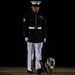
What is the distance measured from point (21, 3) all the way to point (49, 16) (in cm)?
80

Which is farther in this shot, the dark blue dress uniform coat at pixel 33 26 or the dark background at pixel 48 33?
the dark background at pixel 48 33

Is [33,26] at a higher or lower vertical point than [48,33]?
higher

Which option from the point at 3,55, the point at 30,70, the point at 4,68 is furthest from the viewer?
the point at 3,55

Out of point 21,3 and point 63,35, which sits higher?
point 21,3

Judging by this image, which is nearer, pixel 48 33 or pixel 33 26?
pixel 33 26

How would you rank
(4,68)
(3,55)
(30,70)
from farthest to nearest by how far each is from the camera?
(3,55), (4,68), (30,70)

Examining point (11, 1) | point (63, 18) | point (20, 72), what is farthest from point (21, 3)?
point (20, 72)

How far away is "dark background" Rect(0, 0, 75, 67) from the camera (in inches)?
377

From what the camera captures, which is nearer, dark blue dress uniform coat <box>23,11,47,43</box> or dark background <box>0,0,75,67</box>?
dark blue dress uniform coat <box>23,11,47,43</box>

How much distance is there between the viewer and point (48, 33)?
977 cm

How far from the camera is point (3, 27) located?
970 cm

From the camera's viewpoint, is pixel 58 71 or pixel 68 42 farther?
pixel 68 42

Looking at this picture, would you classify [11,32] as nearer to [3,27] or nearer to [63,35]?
[3,27]

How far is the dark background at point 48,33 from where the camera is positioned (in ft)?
31.4
